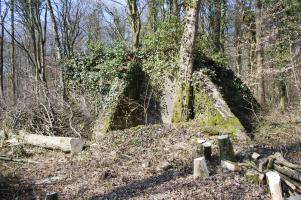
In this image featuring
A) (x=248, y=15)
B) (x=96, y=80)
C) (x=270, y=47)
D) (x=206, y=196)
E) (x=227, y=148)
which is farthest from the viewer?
(x=248, y=15)

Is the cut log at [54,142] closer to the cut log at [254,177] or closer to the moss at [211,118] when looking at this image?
the moss at [211,118]

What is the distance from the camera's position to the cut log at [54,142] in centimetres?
859

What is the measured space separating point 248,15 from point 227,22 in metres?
1.33

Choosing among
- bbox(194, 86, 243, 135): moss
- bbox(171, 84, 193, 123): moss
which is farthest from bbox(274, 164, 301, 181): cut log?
bbox(171, 84, 193, 123): moss

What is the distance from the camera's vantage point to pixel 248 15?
66.3ft

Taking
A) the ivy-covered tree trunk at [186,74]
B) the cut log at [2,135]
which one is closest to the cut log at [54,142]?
the cut log at [2,135]

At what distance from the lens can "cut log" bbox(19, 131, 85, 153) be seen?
8.59m

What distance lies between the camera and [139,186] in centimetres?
615

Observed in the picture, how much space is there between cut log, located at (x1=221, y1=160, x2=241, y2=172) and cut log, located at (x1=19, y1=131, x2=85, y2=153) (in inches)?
148

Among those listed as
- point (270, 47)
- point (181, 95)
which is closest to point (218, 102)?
point (181, 95)

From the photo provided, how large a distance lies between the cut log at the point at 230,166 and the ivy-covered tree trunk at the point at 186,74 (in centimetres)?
373

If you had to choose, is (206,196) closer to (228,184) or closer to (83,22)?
(228,184)

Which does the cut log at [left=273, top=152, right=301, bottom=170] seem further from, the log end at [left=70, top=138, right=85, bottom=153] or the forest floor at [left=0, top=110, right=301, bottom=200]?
the log end at [left=70, top=138, right=85, bottom=153]

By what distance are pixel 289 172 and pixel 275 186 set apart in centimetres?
45
